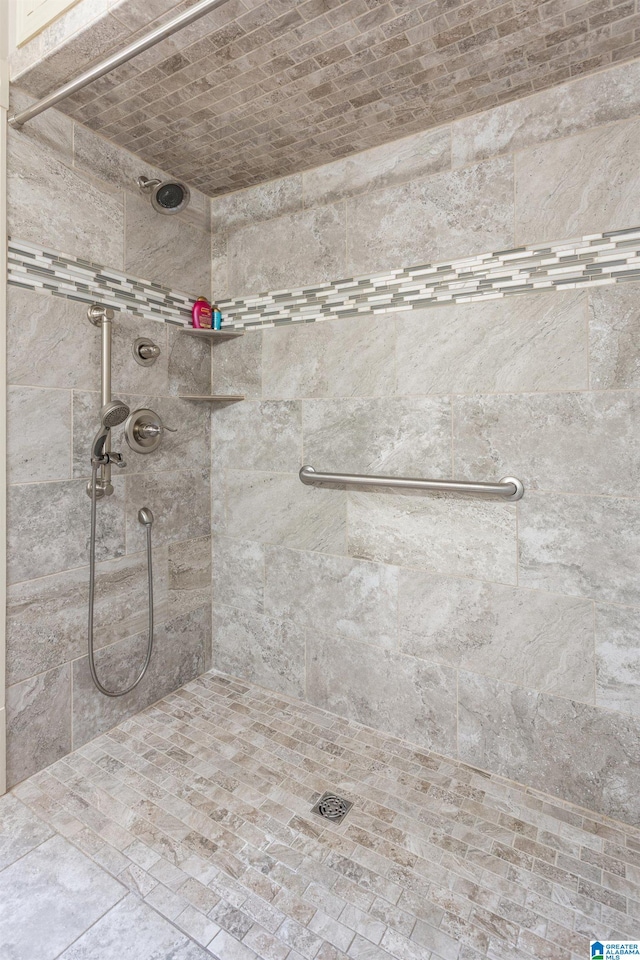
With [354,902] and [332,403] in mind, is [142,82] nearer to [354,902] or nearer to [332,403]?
[332,403]

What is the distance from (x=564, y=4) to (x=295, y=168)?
1.00 meters

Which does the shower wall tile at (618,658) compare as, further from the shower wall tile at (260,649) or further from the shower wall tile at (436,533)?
the shower wall tile at (260,649)

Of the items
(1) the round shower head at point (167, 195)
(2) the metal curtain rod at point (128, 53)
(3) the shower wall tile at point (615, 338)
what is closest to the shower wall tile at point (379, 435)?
(3) the shower wall tile at point (615, 338)

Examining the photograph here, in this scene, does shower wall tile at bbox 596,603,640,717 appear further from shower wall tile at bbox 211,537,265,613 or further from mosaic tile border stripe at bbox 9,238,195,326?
Result: mosaic tile border stripe at bbox 9,238,195,326

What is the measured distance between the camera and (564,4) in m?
1.18

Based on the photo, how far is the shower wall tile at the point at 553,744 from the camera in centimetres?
141

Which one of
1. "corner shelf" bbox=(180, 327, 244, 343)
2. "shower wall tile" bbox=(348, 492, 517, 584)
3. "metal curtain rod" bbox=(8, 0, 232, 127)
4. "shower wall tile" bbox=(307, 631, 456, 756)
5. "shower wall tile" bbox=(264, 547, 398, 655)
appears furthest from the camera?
"corner shelf" bbox=(180, 327, 244, 343)

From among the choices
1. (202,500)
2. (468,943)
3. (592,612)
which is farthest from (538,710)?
(202,500)

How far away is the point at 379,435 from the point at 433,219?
736 mm

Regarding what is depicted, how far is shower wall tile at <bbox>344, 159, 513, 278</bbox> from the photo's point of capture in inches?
60.9

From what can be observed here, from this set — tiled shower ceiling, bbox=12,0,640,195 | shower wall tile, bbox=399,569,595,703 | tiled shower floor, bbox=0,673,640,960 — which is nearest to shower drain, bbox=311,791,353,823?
tiled shower floor, bbox=0,673,640,960

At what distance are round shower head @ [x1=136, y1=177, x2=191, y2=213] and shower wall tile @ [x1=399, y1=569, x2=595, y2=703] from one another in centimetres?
152

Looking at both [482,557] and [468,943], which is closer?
[468,943]

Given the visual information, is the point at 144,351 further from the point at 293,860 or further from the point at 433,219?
the point at 293,860
